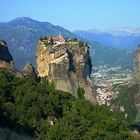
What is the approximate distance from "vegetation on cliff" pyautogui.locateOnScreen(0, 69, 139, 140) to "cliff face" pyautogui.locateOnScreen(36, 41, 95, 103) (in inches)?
800

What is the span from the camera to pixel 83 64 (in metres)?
67.6

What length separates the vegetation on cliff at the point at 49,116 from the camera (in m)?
33.6

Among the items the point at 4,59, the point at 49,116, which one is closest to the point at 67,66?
the point at 4,59

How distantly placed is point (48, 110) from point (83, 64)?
29.1m

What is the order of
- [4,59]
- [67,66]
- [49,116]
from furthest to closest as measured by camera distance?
1. [67,66]
2. [4,59]
3. [49,116]

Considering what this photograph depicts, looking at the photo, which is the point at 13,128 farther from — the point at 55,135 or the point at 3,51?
the point at 3,51

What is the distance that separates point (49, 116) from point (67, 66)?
2823 centimetres

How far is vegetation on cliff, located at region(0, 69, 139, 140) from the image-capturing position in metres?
33.6

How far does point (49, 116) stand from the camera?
3919 cm

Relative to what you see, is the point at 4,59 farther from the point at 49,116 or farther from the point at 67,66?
the point at 49,116

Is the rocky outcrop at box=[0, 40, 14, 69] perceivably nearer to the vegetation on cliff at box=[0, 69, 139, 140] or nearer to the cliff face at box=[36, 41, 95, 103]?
the cliff face at box=[36, 41, 95, 103]

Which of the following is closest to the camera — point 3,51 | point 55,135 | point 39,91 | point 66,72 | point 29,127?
point 55,135

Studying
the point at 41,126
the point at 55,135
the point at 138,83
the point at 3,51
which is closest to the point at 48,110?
the point at 41,126

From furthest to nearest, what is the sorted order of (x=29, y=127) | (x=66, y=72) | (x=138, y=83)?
1. (x=138, y=83)
2. (x=66, y=72)
3. (x=29, y=127)
